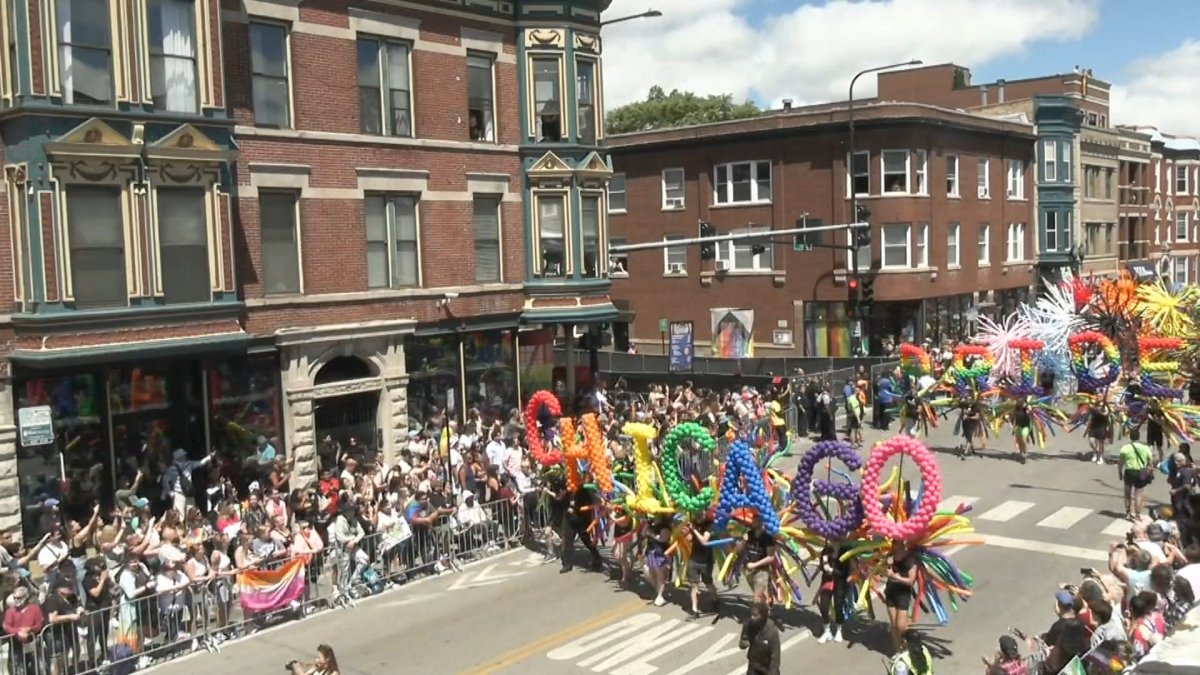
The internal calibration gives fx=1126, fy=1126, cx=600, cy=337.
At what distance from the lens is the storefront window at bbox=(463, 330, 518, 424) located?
26.3m

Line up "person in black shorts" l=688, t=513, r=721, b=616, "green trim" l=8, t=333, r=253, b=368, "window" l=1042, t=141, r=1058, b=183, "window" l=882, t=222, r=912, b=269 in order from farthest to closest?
"window" l=1042, t=141, r=1058, b=183
"window" l=882, t=222, r=912, b=269
"green trim" l=8, t=333, r=253, b=368
"person in black shorts" l=688, t=513, r=721, b=616

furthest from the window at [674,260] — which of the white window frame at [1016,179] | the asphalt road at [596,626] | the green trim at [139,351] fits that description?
the asphalt road at [596,626]

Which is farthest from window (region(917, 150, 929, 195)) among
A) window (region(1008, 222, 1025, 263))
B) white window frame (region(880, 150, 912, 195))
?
window (region(1008, 222, 1025, 263))

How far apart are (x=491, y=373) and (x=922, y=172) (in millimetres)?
21916

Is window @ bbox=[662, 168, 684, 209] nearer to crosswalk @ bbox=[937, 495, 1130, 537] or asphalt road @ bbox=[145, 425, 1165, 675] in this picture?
crosswalk @ bbox=[937, 495, 1130, 537]

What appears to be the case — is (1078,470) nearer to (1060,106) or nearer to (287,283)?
(287,283)

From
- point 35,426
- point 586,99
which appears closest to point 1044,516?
point 586,99

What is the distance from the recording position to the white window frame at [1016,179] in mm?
49281

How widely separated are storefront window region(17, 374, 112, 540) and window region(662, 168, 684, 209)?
28671mm

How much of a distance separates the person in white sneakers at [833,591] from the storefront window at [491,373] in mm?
13890

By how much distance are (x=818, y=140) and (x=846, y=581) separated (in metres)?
30.0

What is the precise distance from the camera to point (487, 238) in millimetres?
26578

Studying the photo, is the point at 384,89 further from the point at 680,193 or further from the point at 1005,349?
the point at 680,193

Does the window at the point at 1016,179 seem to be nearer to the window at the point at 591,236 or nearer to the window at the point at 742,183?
the window at the point at 742,183
